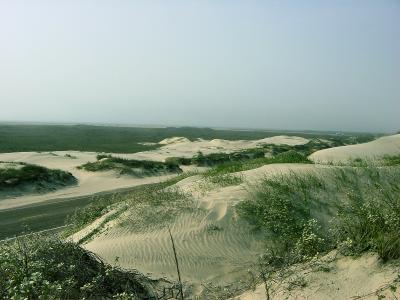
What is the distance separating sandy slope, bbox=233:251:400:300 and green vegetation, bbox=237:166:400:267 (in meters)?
0.21

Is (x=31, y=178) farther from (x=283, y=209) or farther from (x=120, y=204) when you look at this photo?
(x=283, y=209)

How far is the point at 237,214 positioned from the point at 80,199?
11.6 metres

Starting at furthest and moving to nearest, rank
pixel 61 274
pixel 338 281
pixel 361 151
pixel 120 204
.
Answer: pixel 361 151, pixel 120 204, pixel 61 274, pixel 338 281

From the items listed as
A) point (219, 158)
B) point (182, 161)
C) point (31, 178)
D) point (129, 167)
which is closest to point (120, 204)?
point (31, 178)

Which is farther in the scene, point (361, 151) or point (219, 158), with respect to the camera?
point (219, 158)

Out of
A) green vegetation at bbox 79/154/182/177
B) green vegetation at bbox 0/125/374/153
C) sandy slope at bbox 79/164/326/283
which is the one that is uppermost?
sandy slope at bbox 79/164/326/283

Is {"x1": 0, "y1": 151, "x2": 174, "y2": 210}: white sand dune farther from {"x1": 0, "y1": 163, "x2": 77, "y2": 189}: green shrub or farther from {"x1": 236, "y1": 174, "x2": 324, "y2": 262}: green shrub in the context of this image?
{"x1": 236, "y1": 174, "x2": 324, "y2": 262}: green shrub

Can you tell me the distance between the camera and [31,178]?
858 inches

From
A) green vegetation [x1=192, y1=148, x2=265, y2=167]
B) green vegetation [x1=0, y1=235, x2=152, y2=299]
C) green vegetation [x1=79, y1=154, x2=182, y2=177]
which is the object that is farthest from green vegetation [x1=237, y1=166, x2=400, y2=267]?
green vegetation [x1=192, y1=148, x2=265, y2=167]

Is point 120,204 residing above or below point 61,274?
below

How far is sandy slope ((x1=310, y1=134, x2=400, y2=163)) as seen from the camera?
75.9 feet

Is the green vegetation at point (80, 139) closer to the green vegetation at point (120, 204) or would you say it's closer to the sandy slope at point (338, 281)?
the green vegetation at point (120, 204)

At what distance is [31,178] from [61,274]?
1727 centimetres

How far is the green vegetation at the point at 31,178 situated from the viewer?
822 inches
